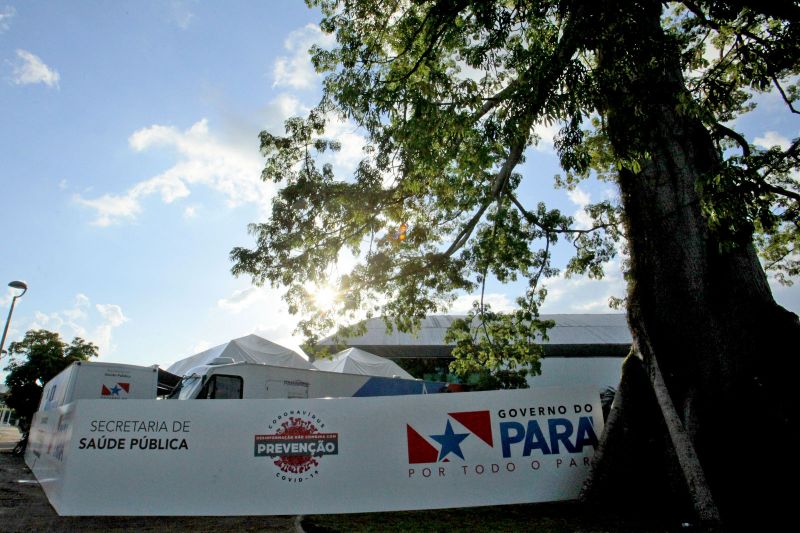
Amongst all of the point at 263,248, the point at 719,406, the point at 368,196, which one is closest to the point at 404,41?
the point at 368,196

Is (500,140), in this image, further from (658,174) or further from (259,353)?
(259,353)

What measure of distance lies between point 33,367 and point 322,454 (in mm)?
27010

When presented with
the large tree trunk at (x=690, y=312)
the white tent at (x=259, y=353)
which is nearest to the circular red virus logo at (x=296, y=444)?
the large tree trunk at (x=690, y=312)

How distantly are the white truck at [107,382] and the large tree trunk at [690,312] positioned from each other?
12.8 m

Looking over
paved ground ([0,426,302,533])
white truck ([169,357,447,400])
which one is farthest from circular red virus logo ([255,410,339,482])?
white truck ([169,357,447,400])

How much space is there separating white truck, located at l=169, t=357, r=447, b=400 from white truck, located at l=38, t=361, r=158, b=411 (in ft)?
3.53

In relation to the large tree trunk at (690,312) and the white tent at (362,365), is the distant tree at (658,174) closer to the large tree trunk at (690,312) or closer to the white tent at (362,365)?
the large tree trunk at (690,312)

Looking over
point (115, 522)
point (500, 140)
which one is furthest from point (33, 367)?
point (500, 140)

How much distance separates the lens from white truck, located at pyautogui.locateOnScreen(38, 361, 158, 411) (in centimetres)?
1323

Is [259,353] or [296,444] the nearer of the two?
[296,444]

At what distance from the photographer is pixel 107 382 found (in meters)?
13.5

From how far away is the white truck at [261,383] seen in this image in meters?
12.0

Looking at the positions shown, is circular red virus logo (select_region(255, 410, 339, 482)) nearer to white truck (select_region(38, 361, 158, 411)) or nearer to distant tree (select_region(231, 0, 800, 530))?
distant tree (select_region(231, 0, 800, 530))

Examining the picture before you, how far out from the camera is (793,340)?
5973 millimetres
